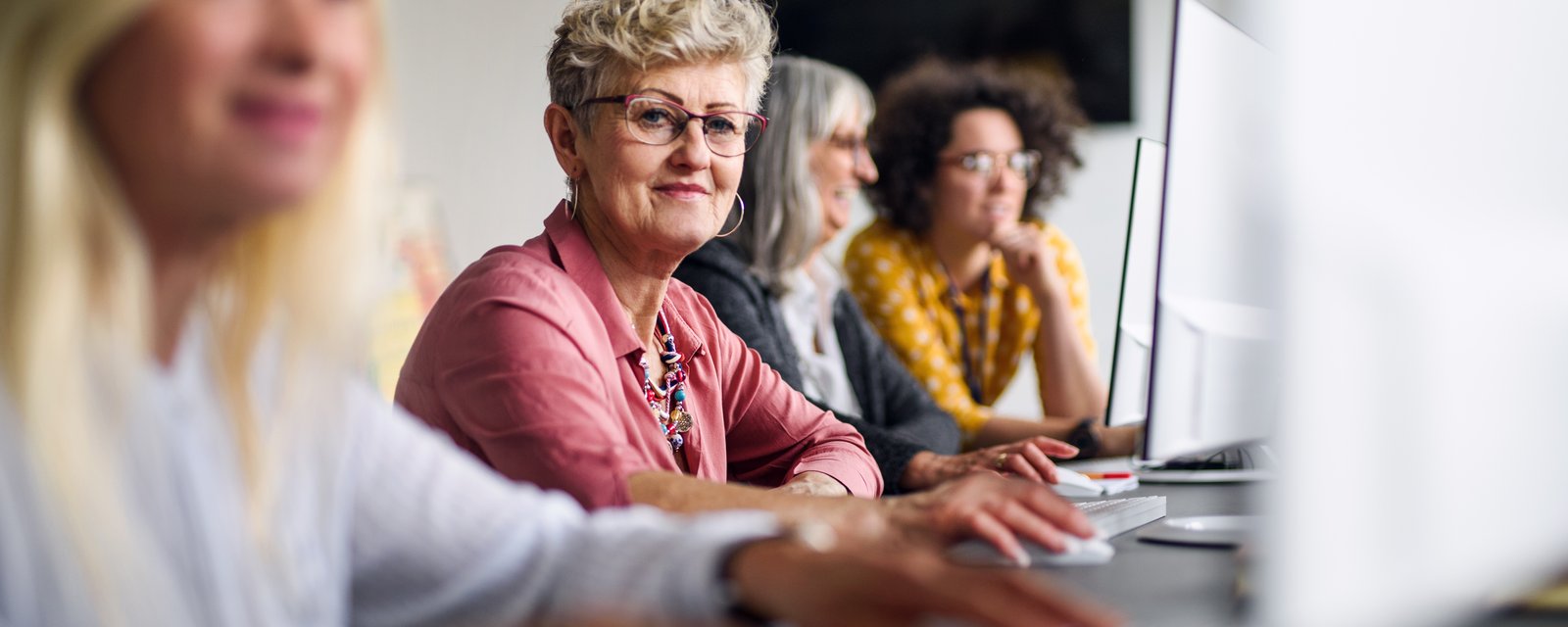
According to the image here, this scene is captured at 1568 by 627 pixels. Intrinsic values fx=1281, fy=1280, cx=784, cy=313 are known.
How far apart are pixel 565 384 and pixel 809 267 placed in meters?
1.48

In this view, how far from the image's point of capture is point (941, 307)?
9.55ft

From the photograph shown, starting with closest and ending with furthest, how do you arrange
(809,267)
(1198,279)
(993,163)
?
(1198,279)
(809,267)
(993,163)

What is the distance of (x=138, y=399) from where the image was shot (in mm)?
613

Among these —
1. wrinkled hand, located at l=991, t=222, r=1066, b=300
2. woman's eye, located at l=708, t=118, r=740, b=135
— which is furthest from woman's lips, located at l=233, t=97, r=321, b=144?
wrinkled hand, located at l=991, t=222, r=1066, b=300

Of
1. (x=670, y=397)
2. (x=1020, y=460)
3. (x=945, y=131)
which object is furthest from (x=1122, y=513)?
(x=945, y=131)

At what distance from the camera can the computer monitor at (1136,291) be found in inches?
55.7

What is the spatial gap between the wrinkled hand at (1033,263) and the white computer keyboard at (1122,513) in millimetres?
1397

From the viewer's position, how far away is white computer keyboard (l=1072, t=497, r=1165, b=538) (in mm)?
1188

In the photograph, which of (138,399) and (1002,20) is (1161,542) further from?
(1002,20)

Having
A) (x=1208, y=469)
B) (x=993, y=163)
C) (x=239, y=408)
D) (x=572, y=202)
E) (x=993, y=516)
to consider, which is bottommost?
(x=1208, y=469)

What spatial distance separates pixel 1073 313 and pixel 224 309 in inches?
91.1

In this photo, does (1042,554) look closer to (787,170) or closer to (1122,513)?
(1122,513)

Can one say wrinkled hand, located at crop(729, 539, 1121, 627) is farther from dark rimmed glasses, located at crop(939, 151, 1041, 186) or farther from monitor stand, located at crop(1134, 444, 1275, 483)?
dark rimmed glasses, located at crop(939, 151, 1041, 186)

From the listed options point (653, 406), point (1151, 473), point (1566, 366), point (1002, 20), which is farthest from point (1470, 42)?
point (1002, 20)
